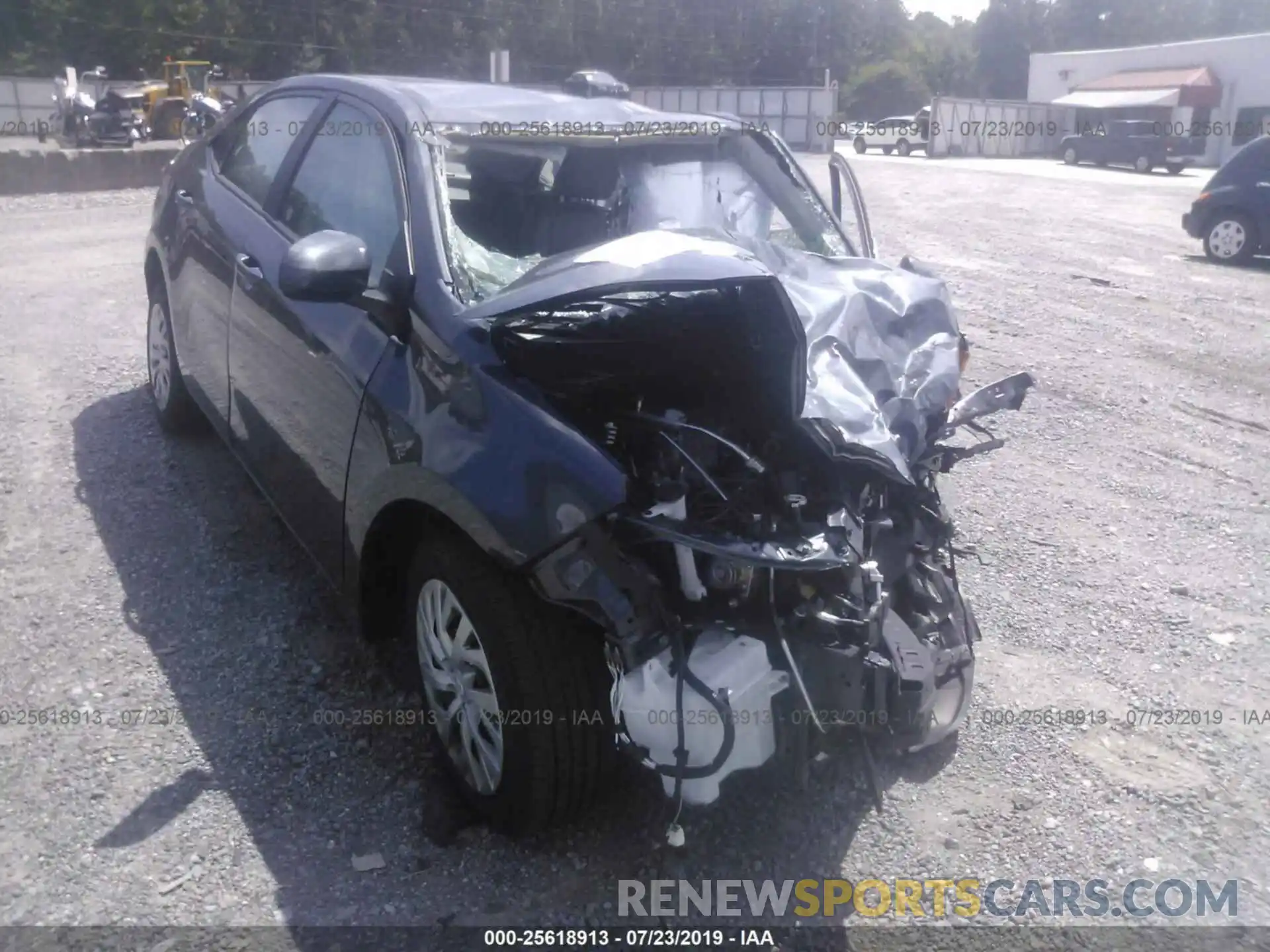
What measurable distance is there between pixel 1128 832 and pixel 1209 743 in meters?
0.63

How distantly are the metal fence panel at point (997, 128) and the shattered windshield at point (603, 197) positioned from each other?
41.5 meters

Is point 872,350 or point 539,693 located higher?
point 872,350

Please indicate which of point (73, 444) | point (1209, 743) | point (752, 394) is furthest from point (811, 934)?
point (73, 444)

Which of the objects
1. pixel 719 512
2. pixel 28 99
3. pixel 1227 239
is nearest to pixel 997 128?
pixel 1227 239

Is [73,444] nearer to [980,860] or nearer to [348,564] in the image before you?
[348,564]

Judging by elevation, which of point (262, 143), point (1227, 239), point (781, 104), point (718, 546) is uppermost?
point (781, 104)

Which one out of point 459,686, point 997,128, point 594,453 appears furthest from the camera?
point 997,128

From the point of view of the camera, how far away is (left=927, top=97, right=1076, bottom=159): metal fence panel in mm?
44438

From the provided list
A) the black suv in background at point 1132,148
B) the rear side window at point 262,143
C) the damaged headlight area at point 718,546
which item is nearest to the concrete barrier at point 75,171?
the rear side window at point 262,143

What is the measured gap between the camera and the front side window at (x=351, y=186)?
346 centimetres

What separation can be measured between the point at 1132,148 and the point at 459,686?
39072 mm

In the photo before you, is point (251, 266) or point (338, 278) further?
point (251, 266)

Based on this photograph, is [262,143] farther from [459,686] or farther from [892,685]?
[892,685]

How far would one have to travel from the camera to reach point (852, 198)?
169 inches
